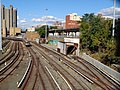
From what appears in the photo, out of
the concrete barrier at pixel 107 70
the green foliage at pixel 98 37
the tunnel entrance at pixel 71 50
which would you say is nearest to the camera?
the concrete barrier at pixel 107 70

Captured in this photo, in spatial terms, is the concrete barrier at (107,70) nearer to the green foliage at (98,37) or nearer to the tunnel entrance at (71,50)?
the green foliage at (98,37)

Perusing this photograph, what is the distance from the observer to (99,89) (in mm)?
24500

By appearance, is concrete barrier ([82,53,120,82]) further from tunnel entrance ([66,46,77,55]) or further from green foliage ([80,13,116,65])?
tunnel entrance ([66,46,77,55])

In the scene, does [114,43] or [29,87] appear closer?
[29,87]

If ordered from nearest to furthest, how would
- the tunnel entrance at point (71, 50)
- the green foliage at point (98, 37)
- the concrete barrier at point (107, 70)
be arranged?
the concrete barrier at point (107, 70) < the green foliage at point (98, 37) < the tunnel entrance at point (71, 50)

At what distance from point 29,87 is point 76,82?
5998 mm

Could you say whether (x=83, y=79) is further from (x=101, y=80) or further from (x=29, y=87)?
(x=29, y=87)

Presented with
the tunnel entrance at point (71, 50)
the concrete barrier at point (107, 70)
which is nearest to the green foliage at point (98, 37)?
the concrete barrier at point (107, 70)

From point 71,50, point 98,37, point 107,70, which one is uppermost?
point 98,37

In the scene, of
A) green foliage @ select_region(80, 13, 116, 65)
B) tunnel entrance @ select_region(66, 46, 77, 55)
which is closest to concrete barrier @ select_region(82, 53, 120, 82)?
green foliage @ select_region(80, 13, 116, 65)

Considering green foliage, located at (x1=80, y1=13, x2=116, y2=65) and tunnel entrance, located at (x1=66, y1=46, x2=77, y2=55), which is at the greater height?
green foliage, located at (x1=80, y1=13, x2=116, y2=65)

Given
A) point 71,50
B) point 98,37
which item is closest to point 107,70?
point 98,37

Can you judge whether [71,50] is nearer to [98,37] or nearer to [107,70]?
[98,37]

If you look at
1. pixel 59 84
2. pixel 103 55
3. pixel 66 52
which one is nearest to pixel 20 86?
pixel 59 84
